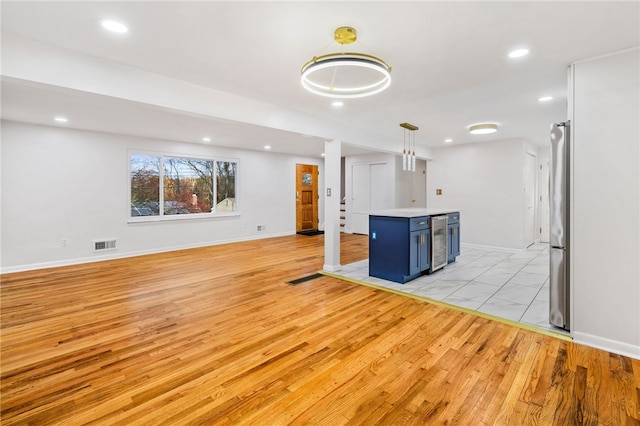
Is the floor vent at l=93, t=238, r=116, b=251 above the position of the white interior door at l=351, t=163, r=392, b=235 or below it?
below

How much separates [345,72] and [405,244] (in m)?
2.42

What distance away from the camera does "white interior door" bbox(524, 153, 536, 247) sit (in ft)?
22.1

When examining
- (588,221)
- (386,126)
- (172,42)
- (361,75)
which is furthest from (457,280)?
(172,42)

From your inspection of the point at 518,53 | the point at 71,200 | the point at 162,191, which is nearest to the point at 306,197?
the point at 162,191

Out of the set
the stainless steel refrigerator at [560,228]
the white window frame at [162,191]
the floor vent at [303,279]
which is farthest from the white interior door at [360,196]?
the stainless steel refrigerator at [560,228]

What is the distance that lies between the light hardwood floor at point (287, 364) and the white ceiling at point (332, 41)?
223 cm

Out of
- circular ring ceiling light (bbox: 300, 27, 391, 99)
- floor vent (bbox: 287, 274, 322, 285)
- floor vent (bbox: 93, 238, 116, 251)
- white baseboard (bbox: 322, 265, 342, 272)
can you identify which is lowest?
floor vent (bbox: 287, 274, 322, 285)

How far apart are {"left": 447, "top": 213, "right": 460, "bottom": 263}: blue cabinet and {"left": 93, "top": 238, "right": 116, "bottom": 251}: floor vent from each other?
631cm

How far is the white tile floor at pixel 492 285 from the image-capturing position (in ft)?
10.8

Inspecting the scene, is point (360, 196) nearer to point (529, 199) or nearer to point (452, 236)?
point (452, 236)

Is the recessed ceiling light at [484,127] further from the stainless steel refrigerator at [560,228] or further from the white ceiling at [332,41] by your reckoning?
the stainless steel refrigerator at [560,228]

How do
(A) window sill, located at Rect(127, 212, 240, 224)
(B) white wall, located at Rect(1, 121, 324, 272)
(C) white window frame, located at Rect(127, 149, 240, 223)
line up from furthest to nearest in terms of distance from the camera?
(A) window sill, located at Rect(127, 212, 240, 224)
(C) white window frame, located at Rect(127, 149, 240, 223)
(B) white wall, located at Rect(1, 121, 324, 272)

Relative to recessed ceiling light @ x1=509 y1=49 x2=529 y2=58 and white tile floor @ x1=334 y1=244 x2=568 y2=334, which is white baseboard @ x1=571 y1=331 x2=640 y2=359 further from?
recessed ceiling light @ x1=509 y1=49 x2=529 y2=58

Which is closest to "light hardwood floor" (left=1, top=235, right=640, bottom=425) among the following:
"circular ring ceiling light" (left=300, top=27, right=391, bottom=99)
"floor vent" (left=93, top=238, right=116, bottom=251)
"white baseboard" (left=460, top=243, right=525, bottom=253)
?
"floor vent" (left=93, top=238, right=116, bottom=251)
